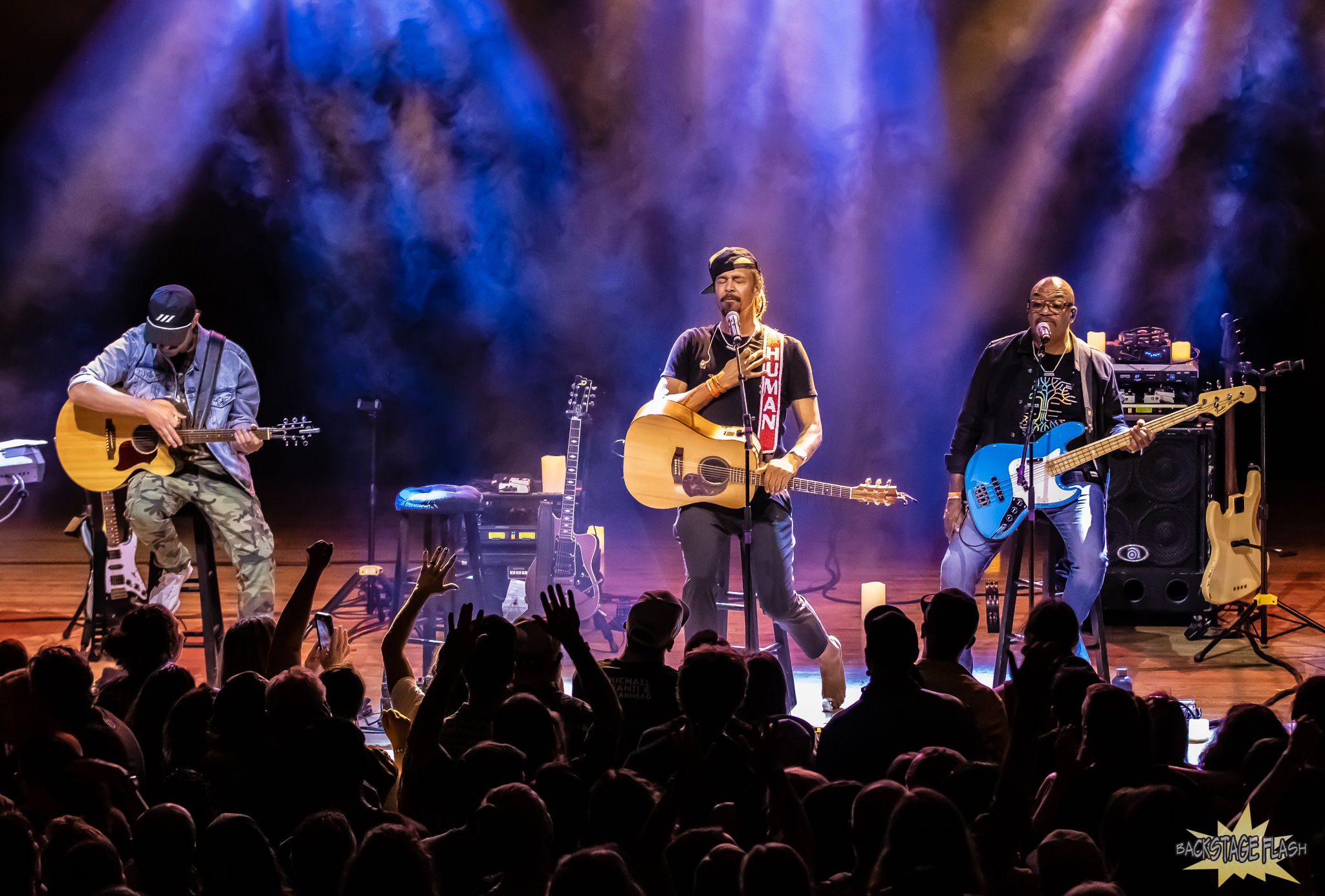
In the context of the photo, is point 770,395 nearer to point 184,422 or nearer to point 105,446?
point 184,422

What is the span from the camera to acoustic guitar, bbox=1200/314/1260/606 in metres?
6.93

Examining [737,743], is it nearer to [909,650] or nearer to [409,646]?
[909,650]

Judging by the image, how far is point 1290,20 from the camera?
8.82 metres

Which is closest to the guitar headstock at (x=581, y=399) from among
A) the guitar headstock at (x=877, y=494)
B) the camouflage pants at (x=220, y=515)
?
the camouflage pants at (x=220, y=515)

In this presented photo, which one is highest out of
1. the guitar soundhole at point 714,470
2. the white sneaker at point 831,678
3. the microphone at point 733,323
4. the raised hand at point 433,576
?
the microphone at point 733,323

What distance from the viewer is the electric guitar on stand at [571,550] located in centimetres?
696

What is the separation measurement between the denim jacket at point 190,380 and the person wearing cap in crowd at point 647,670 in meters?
3.40

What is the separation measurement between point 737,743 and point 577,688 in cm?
108

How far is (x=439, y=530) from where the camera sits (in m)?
6.78

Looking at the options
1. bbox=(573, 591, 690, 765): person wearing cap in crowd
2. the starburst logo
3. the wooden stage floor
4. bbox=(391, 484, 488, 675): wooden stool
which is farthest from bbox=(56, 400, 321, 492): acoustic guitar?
the starburst logo

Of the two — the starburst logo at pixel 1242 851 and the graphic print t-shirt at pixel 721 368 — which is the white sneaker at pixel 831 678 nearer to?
the graphic print t-shirt at pixel 721 368

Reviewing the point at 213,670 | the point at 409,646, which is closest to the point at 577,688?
the point at 213,670

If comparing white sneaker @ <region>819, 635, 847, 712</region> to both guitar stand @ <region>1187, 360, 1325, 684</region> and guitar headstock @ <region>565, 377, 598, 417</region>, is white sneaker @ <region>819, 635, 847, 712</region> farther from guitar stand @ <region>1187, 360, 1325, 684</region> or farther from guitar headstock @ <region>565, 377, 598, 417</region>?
guitar headstock @ <region>565, 377, 598, 417</region>

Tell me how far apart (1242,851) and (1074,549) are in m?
3.25
